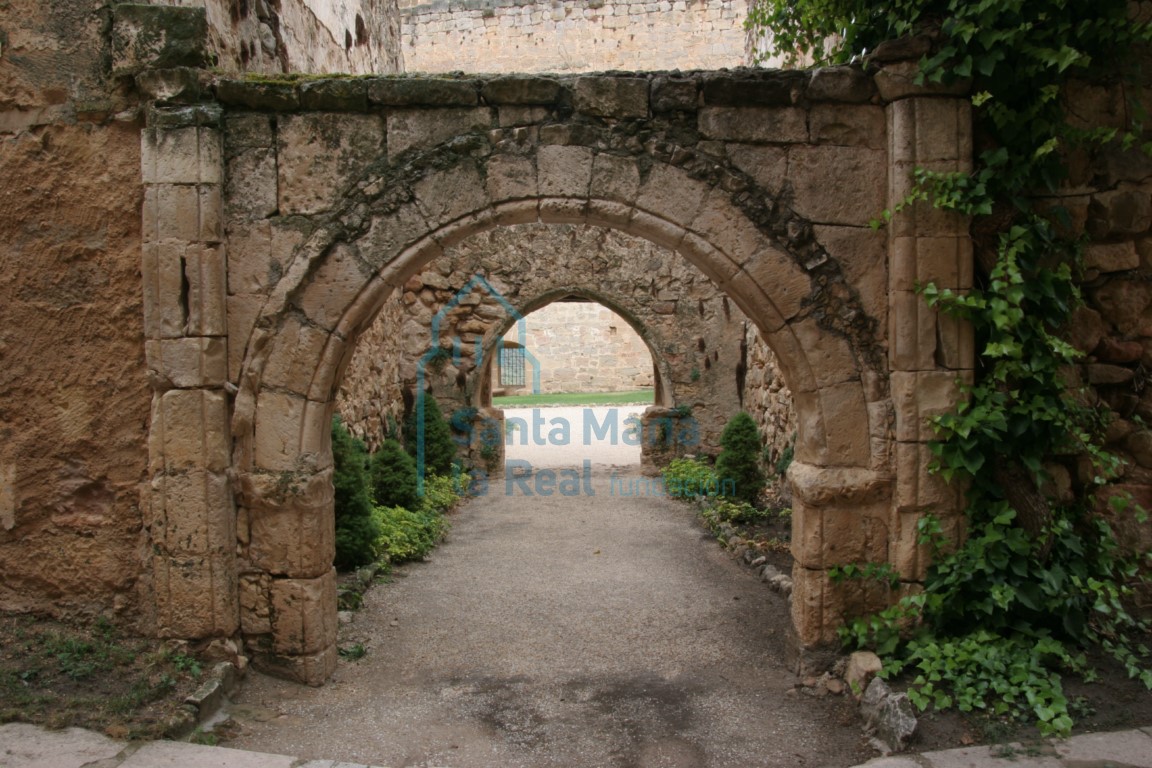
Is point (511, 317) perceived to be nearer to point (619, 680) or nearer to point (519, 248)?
point (519, 248)

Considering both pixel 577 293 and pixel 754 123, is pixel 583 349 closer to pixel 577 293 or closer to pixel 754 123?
pixel 577 293

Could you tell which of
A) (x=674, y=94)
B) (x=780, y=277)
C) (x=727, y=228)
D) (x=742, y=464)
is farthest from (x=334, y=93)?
(x=742, y=464)

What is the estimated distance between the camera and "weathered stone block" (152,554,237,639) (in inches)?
149

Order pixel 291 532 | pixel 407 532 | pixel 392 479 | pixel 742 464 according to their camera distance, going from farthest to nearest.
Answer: pixel 742 464
pixel 392 479
pixel 407 532
pixel 291 532

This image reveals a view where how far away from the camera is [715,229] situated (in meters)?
3.79

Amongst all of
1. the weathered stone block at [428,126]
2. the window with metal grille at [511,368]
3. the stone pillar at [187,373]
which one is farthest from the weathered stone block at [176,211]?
the window with metal grille at [511,368]

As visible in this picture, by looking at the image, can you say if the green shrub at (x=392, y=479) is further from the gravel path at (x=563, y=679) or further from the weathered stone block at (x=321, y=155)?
the weathered stone block at (x=321, y=155)

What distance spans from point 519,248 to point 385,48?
290 cm

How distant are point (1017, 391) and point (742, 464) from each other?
4.69 m

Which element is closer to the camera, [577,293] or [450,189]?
[450,189]

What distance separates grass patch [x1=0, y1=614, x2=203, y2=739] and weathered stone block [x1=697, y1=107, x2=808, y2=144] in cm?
337

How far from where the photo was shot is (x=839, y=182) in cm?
378

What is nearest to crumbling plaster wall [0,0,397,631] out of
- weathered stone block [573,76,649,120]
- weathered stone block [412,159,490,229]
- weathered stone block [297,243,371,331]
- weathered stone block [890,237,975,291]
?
weathered stone block [297,243,371,331]

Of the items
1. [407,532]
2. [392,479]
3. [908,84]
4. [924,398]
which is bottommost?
[407,532]
